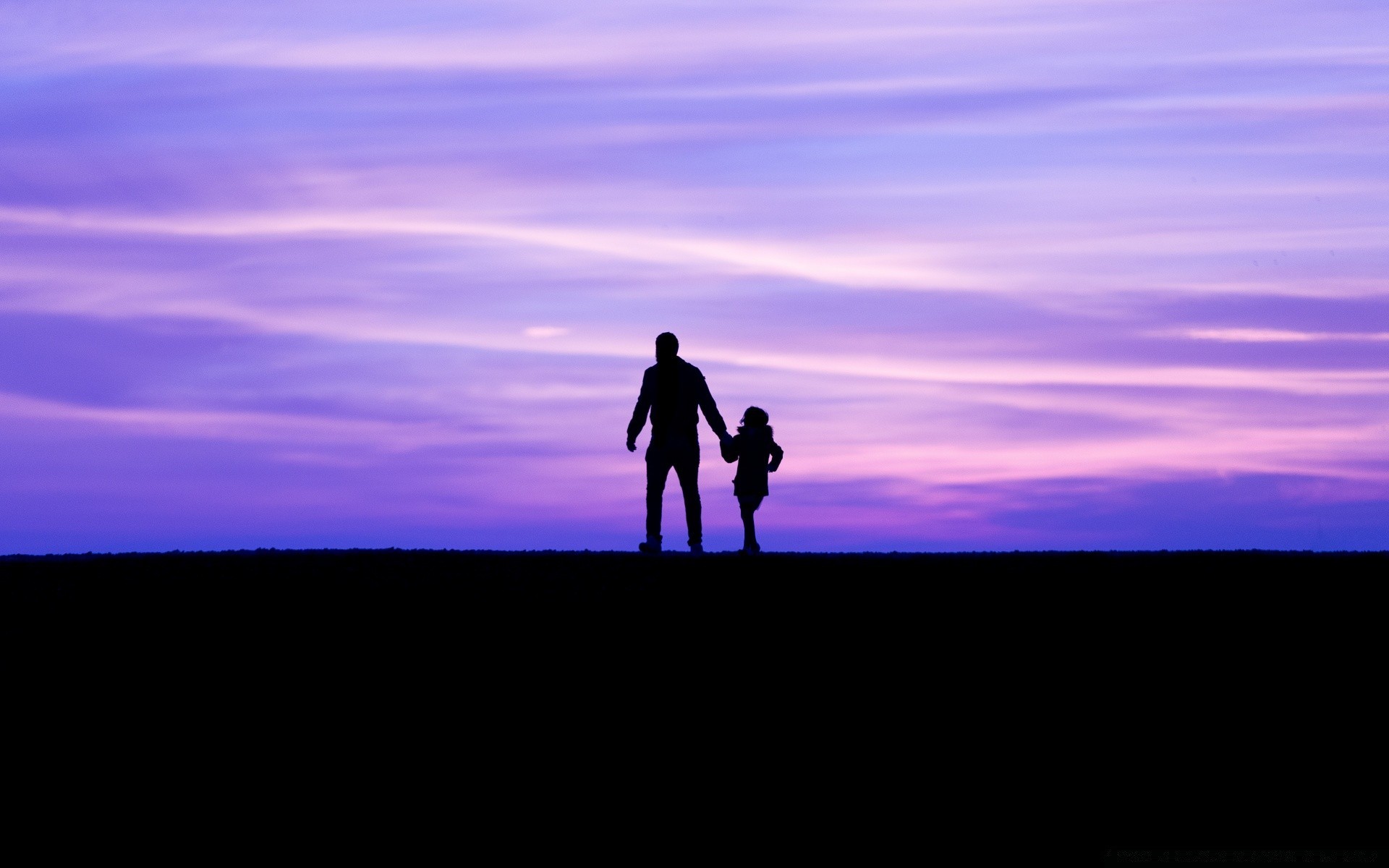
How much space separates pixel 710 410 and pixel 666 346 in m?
0.86

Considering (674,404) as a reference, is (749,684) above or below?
below

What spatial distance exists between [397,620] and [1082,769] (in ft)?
19.5

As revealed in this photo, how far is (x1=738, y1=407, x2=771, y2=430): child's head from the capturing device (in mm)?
22781

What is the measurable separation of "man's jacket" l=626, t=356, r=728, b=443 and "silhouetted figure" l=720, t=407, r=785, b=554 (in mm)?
565

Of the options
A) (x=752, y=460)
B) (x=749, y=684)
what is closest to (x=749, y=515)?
(x=752, y=460)

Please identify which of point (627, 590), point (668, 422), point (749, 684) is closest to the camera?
point (749, 684)

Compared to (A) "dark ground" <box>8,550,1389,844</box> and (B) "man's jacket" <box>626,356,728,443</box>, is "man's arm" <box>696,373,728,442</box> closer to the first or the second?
(B) "man's jacket" <box>626,356,728,443</box>

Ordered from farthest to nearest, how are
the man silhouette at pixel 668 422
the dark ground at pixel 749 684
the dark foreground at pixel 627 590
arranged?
the man silhouette at pixel 668 422, the dark foreground at pixel 627 590, the dark ground at pixel 749 684

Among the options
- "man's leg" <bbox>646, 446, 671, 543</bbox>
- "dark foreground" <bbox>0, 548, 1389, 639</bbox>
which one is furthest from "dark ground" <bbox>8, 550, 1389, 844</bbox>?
"man's leg" <bbox>646, 446, 671, 543</bbox>

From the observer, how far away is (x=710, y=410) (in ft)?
Result: 72.7

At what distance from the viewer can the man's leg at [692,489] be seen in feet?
72.2

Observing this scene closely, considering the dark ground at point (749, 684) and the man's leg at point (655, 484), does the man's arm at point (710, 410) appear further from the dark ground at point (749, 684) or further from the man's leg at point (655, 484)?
the dark ground at point (749, 684)

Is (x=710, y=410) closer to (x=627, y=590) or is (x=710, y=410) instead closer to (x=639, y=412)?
(x=639, y=412)

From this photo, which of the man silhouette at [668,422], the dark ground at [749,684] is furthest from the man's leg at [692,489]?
the dark ground at [749,684]
